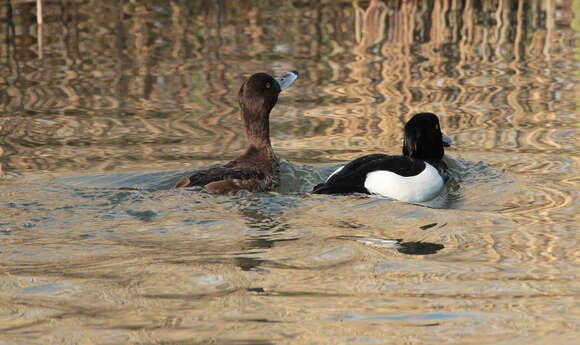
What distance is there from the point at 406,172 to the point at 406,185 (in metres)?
0.11

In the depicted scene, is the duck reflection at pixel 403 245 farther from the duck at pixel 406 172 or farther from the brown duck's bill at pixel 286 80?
the brown duck's bill at pixel 286 80

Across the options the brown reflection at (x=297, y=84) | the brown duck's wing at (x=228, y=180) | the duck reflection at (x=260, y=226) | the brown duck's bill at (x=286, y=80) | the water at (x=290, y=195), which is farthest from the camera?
the brown reflection at (x=297, y=84)

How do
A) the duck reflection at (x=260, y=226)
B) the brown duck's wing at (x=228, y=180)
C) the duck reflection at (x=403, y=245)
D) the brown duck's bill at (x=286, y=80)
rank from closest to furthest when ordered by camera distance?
the duck reflection at (x=260, y=226)
the duck reflection at (x=403, y=245)
the brown duck's wing at (x=228, y=180)
the brown duck's bill at (x=286, y=80)

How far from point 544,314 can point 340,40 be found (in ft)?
33.0

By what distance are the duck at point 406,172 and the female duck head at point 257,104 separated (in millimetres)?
752

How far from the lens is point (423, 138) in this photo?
25.9 feet

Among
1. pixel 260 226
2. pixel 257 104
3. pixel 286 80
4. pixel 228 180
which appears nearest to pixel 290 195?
pixel 228 180

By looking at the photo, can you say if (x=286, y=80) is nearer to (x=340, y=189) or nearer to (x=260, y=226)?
(x=340, y=189)

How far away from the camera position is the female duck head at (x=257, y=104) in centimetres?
779

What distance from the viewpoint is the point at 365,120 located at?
30.8 feet

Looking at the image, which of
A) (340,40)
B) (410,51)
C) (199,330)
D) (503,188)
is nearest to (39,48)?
(340,40)

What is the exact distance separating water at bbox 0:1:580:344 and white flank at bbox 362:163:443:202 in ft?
0.59

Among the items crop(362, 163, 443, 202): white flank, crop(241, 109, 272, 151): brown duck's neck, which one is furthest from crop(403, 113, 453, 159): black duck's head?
crop(241, 109, 272, 151): brown duck's neck

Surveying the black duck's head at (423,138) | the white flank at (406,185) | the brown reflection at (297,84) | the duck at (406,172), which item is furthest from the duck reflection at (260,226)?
the black duck's head at (423,138)
